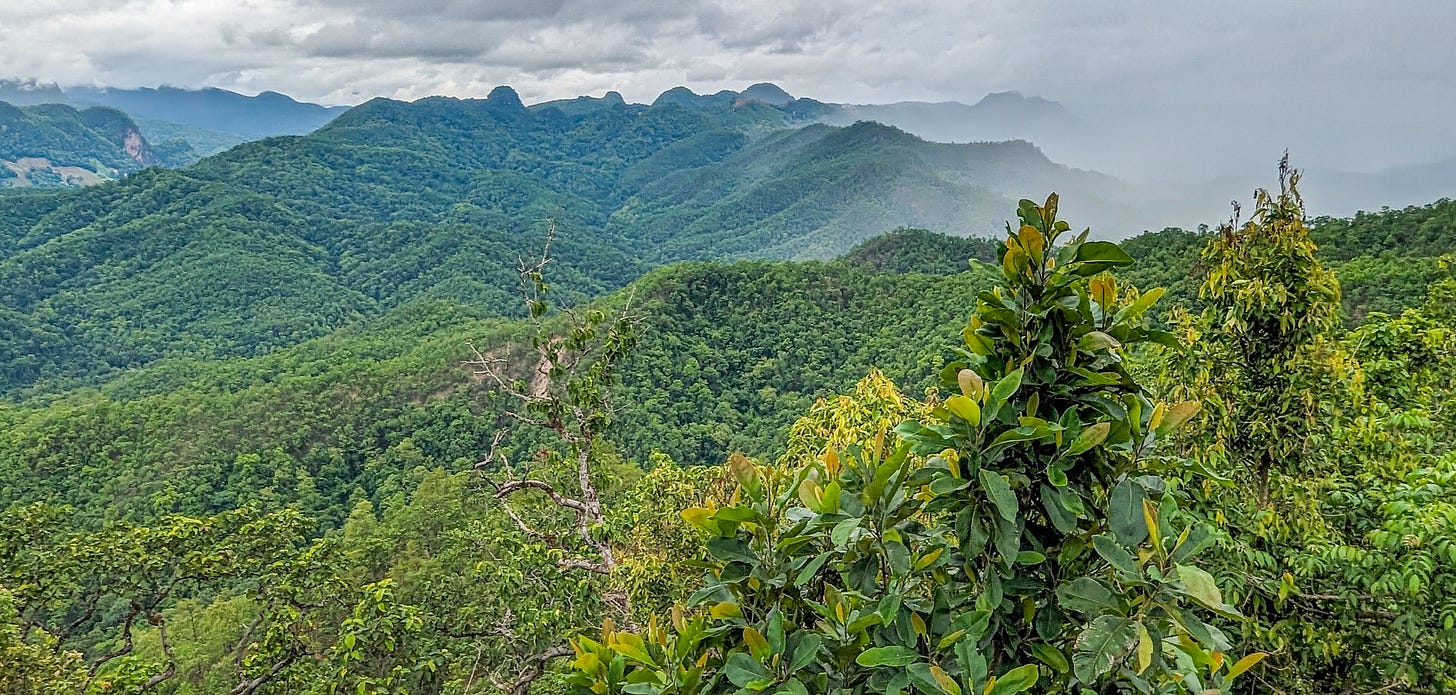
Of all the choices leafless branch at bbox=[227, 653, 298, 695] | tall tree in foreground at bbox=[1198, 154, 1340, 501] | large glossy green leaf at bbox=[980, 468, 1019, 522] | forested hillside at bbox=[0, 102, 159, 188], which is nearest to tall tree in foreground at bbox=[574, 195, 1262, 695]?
large glossy green leaf at bbox=[980, 468, 1019, 522]

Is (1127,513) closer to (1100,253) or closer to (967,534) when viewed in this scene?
(967,534)

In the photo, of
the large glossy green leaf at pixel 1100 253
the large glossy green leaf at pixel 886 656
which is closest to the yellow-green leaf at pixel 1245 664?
the large glossy green leaf at pixel 886 656

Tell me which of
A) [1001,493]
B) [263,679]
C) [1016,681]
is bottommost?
[263,679]

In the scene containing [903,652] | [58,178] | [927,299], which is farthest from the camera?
[58,178]

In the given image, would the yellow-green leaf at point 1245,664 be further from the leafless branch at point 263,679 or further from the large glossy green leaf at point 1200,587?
the leafless branch at point 263,679

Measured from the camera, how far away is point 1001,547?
1.37 m

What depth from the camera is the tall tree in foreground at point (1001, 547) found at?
132 cm

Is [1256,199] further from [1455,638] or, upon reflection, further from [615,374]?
[615,374]

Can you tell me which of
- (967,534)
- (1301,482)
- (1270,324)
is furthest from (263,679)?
(1270,324)

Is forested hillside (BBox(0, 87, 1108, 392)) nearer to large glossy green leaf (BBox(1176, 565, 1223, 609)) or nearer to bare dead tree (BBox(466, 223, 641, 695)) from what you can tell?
bare dead tree (BBox(466, 223, 641, 695))

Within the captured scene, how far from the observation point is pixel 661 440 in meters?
35.0

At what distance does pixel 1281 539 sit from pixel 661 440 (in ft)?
107

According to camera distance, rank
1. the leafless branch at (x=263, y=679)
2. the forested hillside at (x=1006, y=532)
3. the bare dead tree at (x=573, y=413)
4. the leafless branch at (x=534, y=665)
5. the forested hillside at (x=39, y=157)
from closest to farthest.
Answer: the forested hillside at (x=1006, y=532) → the leafless branch at (x=534, y=665) → the bare dead tree at (x=573, y=413) → the leafless branch at (x=263, y=679) → the forested hillside at (x=39, y=157)

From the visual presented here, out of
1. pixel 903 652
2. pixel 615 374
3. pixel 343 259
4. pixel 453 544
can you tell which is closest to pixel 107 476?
pixel 453 544
